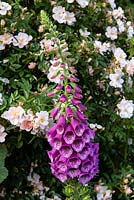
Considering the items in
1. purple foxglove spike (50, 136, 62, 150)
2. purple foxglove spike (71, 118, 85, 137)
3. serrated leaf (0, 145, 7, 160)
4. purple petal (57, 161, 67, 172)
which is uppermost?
serrated leaf (0, 145, 7, 160)

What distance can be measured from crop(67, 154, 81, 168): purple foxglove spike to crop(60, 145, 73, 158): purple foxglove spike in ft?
0.07

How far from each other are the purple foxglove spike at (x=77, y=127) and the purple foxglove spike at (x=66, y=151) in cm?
8

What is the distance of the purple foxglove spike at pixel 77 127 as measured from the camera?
237 centimetres

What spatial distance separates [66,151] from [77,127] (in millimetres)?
116

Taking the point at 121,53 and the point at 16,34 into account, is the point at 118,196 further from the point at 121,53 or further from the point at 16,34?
the point at 16,34

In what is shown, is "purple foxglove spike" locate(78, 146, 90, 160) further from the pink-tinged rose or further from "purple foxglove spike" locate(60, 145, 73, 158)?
the pink-tinged rose

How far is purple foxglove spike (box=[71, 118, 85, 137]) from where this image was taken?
2365mm

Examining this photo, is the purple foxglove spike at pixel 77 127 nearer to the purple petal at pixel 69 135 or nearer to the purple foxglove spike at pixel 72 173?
the purple petal at pixel 69 135

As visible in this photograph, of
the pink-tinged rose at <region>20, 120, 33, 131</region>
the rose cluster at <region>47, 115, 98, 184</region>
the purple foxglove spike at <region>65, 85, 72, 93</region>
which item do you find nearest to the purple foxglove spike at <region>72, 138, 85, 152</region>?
the rose cluster at <region>47, 115, 98, 184</region>

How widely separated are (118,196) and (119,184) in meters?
0.08

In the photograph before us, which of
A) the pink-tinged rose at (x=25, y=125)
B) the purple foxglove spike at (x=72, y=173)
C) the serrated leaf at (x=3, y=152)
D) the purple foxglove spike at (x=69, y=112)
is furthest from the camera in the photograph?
the serrated leaf at (x=3, y=152)

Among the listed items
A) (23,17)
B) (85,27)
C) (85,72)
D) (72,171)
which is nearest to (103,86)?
(85,72)

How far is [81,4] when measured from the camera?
349 cm

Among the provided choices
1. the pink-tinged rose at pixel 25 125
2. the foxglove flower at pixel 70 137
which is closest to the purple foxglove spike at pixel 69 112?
the foxglove flower at pixel 70 137
